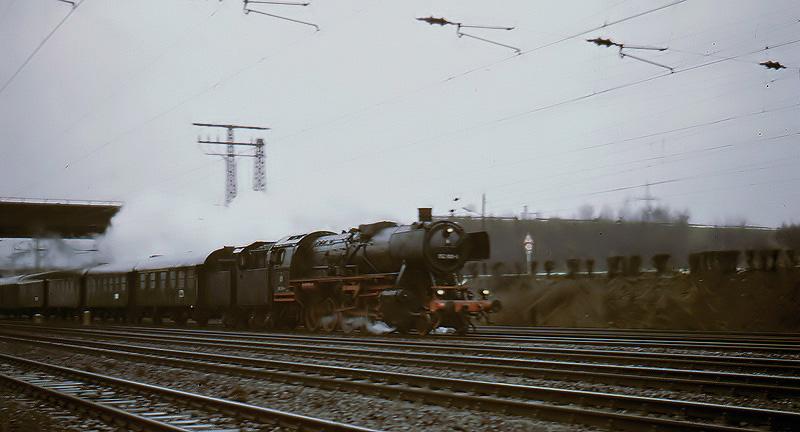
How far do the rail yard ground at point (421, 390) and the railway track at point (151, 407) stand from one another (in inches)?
0.9

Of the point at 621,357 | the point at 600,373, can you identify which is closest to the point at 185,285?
the point at 621,357

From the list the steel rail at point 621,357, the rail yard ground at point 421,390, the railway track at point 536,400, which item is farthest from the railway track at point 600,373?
the railway track at point 536,400

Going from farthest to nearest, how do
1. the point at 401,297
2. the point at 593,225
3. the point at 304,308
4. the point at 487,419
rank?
the point at 593,225 < the point at 304,308 < the point at 401,297 < the point at 487,419

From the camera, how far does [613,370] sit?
1189cm

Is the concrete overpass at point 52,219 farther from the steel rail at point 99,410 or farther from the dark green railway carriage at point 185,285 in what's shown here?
the steel rail at point 99,410

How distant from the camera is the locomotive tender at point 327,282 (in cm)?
2150

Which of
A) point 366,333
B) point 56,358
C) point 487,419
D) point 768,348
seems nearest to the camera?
point 487,419

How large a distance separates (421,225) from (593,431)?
561 inches

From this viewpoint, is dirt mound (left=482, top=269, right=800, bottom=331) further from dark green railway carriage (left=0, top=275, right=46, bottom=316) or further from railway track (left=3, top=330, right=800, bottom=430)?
dark green railway carriage (left=0, top=275, right=46, bottom=316)

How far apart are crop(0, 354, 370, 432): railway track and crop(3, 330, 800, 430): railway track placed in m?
2.16

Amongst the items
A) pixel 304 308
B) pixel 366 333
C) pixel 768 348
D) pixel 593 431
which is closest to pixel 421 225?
pixel 366 333

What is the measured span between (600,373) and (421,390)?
268cm

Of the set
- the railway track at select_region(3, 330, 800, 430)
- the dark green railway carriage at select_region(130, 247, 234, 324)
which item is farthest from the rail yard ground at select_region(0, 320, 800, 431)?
the dark green railway carriage at select_region(130, 247, 234, 324)

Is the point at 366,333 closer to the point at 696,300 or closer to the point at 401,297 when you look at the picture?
the point at 401,297
